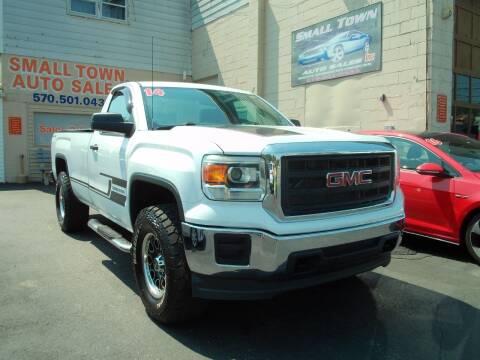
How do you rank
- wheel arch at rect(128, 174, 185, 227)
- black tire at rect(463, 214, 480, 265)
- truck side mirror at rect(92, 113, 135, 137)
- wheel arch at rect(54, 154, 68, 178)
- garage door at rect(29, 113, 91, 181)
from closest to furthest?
wheel arch at rect(128, 174, 185, 227) < truck side mirror at rect(92, 113, 135, 137) < black tire at rect(463, 214, 480, 265) < wheel arch at rect(54, 154, 68, 178) < garage door at rect(29, 113, 91, 181)

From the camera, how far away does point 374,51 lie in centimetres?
1024

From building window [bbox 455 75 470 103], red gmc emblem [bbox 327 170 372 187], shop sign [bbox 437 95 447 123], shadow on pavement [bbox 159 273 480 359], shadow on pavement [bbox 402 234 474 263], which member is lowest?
shadow on pavement [bbox 159 273 480 359]

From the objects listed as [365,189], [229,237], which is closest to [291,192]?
[229,237]

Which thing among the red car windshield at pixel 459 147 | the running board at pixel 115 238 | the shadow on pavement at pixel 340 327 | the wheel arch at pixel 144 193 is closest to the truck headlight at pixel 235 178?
the wheel arch at pixel 144 193

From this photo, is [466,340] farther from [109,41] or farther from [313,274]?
[109,41]

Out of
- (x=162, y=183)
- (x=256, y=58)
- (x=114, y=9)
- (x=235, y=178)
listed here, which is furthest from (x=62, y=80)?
(x=235, y=178)

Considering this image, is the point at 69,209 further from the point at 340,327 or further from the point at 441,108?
the point at 441,108

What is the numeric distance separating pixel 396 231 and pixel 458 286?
58.6 inches

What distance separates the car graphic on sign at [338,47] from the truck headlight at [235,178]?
8442 millimetres

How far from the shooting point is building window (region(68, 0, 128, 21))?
15.7m

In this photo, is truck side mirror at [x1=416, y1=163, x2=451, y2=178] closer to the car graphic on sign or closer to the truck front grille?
the truck front grille

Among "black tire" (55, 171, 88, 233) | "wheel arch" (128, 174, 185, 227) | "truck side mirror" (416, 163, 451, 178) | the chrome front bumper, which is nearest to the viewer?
the chrome front bumper

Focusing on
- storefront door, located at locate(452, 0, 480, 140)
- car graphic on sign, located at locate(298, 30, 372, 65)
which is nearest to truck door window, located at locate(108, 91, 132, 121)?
car graphic on sign, located at locate(298, 30, 372, 65)

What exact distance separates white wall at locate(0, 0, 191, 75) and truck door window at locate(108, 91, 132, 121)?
11.1 meters
